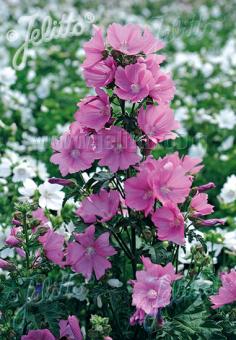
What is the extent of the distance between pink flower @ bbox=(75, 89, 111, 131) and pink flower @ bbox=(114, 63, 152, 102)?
6cm

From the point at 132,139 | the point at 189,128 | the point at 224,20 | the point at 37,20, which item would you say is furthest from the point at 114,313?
the point at 224,20

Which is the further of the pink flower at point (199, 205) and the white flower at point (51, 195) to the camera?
Result: the white flower at point (51, 195)

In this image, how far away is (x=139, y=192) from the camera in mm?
2164

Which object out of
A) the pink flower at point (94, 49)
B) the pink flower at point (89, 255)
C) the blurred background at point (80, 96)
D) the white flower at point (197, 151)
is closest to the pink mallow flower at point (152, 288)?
the pink flower at point (89, 255)

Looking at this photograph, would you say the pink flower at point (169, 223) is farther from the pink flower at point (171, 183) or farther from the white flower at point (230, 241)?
the white flower at point (230, 241)

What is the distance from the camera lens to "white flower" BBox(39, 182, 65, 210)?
2838 millimetres

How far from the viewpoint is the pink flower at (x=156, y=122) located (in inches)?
86.2

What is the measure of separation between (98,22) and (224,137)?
3643 mm

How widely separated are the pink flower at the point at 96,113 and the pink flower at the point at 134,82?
0.19ft

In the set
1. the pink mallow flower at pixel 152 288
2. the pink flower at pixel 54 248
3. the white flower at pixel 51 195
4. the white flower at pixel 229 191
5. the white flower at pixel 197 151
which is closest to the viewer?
the pink mallow flower at pixel 152 288

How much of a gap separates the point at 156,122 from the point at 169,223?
0.33 metres

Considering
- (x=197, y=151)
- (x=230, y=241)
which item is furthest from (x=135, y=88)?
(x=197, y=151)

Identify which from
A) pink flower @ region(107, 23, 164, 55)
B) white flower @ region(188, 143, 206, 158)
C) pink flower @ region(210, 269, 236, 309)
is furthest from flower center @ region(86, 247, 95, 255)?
white flower @ region(188, 143, 206, 158)

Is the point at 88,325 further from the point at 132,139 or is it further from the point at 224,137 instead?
the point at 224,137
